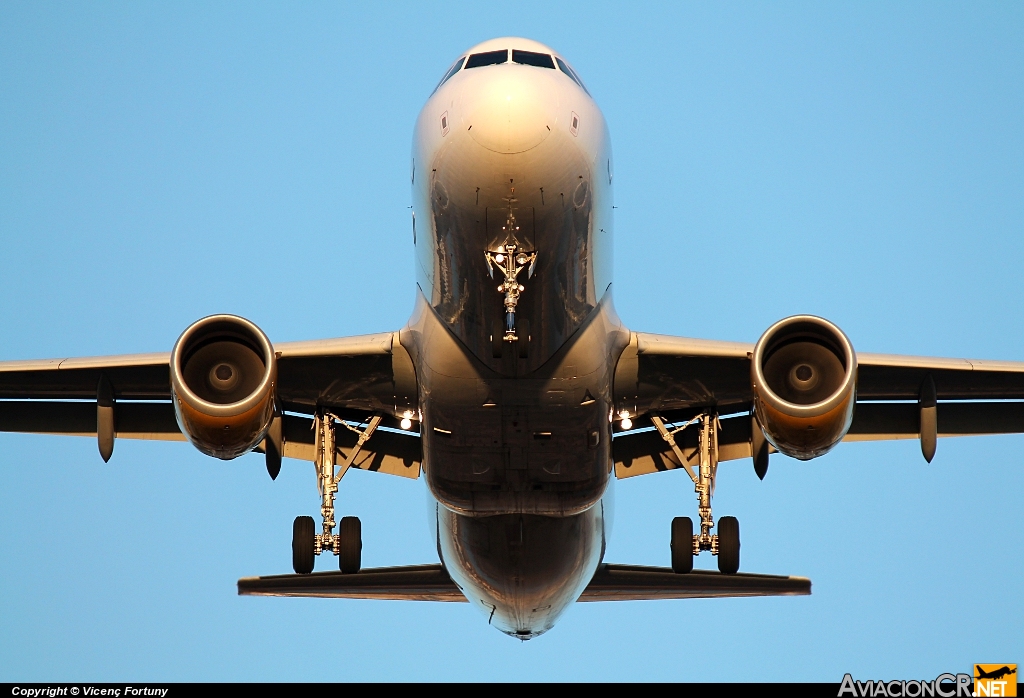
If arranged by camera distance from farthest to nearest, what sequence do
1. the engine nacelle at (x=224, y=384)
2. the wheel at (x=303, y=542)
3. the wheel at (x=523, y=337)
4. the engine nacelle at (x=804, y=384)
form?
1. the wheel at (x=303, y=542)
2. the engine nacelle at (x=224, y=384)
3. the engine nacelle at (x=804, y=384)
4. the wheel at (x=523, y=337)

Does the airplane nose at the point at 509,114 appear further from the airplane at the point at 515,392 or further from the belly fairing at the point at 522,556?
the belly fairing at the point at 522,556

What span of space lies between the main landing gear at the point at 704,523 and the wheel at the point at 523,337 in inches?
116

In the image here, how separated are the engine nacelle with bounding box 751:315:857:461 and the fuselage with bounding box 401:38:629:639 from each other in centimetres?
178

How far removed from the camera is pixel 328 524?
17625 mm

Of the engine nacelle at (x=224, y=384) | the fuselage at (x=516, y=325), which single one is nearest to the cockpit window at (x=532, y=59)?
the fuselage at (x=516, y=325)

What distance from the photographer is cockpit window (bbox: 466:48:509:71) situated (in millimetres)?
14297

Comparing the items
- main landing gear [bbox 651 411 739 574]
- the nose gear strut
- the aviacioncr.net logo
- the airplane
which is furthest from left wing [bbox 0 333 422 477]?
the aviacioncr.net logo

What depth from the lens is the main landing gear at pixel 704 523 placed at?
1759cm

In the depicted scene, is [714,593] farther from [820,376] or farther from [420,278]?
[420,278]

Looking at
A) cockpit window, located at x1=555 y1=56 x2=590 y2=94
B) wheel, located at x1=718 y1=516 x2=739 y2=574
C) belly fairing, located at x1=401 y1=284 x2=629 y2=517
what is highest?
cockpit window, located at x1=555 y1=56 x2=590 y2=94

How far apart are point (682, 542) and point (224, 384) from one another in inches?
253

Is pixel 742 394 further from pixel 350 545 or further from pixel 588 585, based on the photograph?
pixel 350 545

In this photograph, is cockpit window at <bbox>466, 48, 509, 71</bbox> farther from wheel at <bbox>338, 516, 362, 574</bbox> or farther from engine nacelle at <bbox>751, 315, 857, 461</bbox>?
wheel at <bbox>338, 516, 362, 574</bbox>

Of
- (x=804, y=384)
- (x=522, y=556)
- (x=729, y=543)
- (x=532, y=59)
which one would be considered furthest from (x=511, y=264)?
(x=729, y=543)
